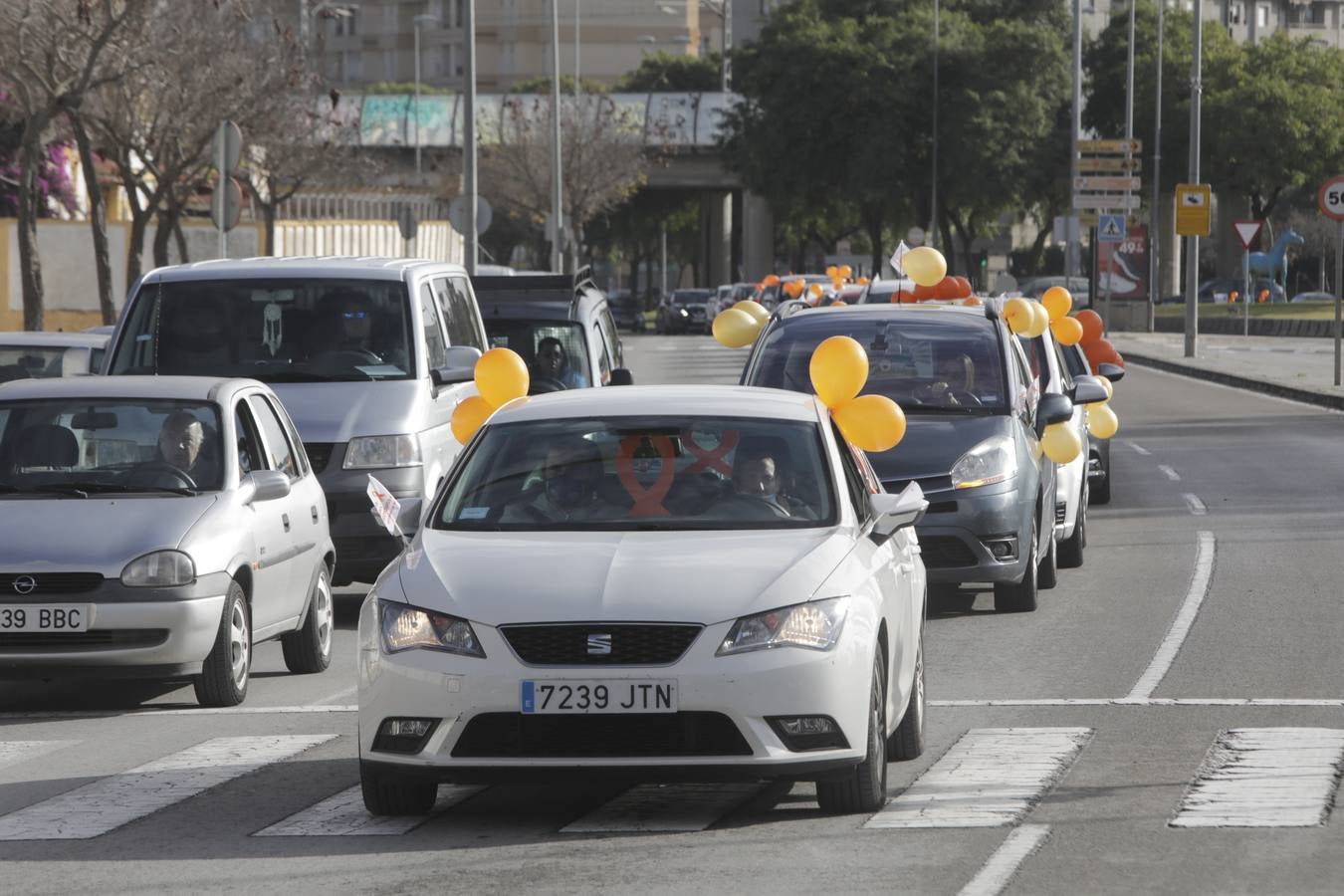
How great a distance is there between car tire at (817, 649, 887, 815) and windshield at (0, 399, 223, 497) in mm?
4212

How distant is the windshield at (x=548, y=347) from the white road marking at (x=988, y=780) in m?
9.15

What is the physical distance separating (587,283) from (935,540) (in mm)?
7480

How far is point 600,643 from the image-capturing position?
24.2ft

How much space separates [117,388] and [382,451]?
2.99 meters

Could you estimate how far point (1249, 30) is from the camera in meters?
142

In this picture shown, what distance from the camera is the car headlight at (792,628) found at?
743cm

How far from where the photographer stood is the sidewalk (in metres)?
38.1

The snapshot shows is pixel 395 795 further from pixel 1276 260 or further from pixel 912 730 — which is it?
pixel 1276 260

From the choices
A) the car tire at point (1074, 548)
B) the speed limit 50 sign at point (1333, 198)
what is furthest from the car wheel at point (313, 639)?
the speed limit 50 sign at point (1333, 198)

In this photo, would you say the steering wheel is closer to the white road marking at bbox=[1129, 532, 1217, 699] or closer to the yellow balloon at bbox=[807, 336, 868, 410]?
the yellow balloon at bbox=[807, 336, 868, 410]

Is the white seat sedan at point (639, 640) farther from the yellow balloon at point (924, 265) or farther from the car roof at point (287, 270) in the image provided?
the yellow balloon at point (924, 265)

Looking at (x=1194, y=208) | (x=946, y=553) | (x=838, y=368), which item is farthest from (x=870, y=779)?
(x=1194, y=208)

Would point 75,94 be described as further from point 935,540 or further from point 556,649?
point 556,649

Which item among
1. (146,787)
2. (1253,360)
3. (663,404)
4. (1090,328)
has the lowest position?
(1253,360)
